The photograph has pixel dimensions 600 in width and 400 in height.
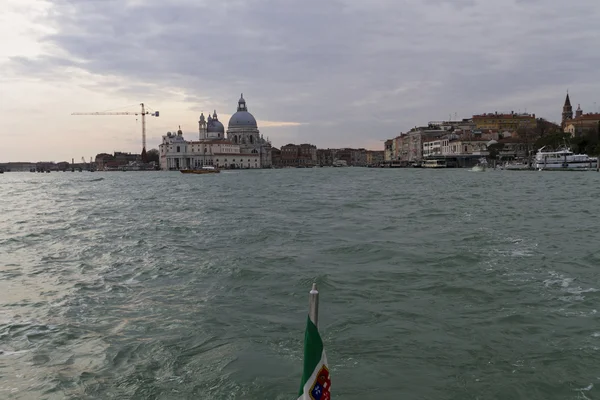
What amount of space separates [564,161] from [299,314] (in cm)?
5801

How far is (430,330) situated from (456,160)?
300 feet

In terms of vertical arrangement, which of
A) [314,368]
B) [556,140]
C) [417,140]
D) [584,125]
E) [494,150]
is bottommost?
[314,368]

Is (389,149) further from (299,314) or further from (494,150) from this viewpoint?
(299,314)

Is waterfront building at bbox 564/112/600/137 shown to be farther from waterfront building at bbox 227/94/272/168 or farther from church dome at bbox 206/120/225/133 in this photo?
church dome at bbox 206/120/225/133

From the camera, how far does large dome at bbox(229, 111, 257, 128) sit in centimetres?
13112

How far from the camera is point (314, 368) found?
2352 millimetres

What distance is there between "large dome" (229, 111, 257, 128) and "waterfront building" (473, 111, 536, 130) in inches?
2130

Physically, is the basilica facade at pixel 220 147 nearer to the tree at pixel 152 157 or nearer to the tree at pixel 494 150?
the tree at pixel 152 157

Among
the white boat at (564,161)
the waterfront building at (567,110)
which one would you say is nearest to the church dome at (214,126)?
the waterfront building at (567,110)

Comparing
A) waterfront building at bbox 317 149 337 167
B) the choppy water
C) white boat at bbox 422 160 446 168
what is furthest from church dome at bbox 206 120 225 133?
the choppy water

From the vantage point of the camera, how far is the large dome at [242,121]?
430 ft

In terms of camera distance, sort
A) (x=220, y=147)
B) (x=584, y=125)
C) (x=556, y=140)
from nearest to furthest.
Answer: (x=556, y=140), (x=584, y=125), (x=220, y=147)

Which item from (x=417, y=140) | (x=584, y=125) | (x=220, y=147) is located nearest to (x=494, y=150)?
(x=584, y=125)

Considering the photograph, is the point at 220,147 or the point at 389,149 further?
the point at 389,149
